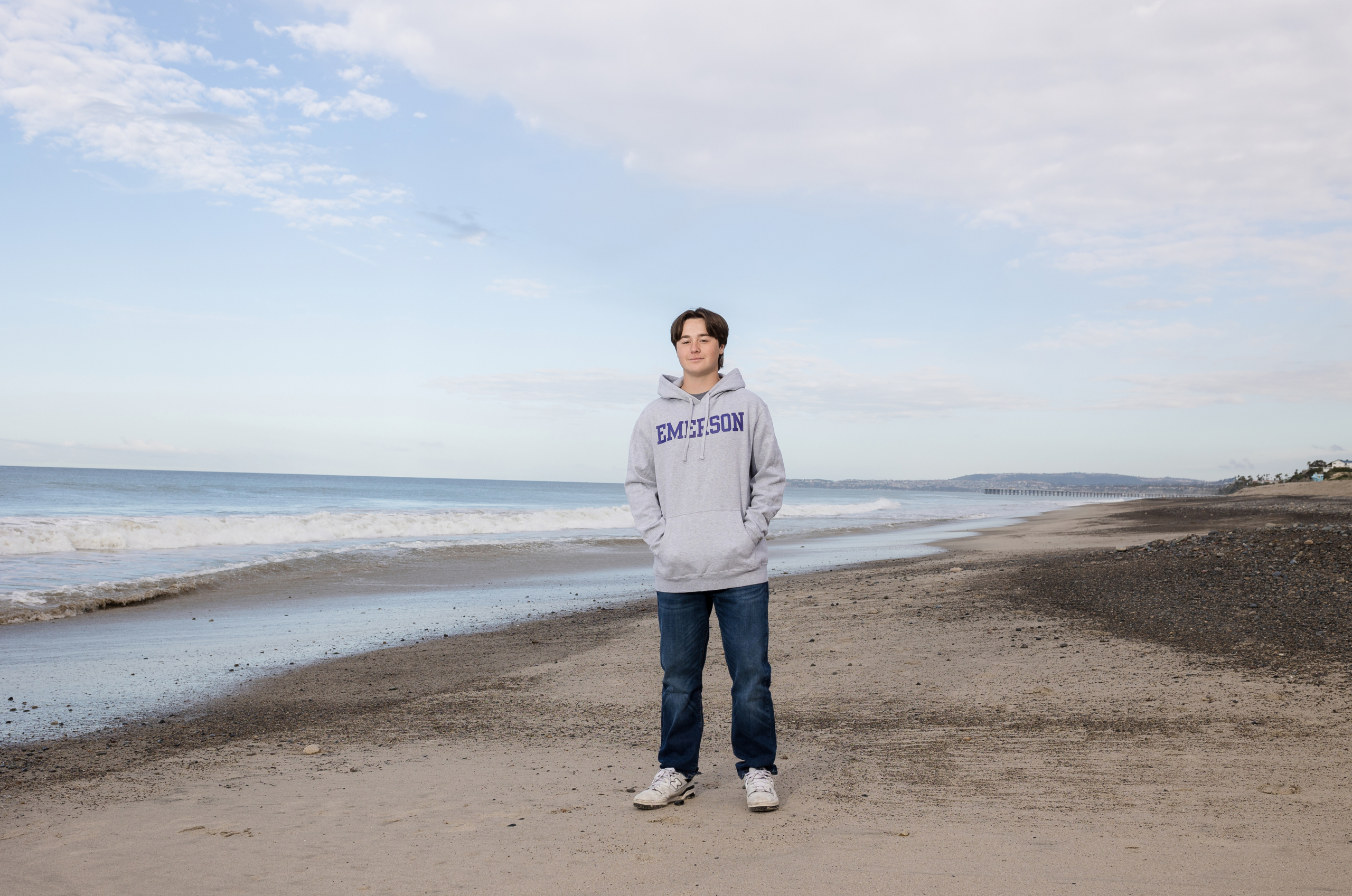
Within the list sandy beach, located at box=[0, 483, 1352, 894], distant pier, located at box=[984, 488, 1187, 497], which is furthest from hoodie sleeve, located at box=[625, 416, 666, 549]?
distant pier, located at box=[984, 488, 1187, 497]

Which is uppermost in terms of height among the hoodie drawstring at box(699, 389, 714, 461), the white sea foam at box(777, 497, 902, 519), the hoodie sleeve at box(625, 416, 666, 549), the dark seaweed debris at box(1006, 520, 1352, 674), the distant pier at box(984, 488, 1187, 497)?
the hoodie drawstring at box(699, 389, 714, 461)

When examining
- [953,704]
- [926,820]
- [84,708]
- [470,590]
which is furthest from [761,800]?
[470,590]

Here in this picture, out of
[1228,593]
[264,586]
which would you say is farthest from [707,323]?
[264,586]

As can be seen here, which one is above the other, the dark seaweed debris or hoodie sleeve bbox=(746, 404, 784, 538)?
hoodie sleeve bbox=(746, 404, 784, 538)

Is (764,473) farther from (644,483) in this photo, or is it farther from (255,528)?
(255,528)

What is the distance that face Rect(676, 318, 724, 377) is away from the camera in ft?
12.1

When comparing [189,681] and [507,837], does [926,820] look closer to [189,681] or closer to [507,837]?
[507,837]

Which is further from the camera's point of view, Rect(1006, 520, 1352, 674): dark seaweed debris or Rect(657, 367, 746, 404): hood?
Rect(1006, 520, 1352, 674): dark seaweed debris

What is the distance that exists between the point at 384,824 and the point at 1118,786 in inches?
125

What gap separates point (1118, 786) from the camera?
11.8ft

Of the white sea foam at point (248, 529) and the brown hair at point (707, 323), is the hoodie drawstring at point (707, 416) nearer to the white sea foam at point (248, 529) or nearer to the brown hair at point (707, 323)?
the brown hair at point (707, 323)

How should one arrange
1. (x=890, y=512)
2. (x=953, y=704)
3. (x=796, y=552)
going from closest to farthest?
(x=953, y=704), (x=796, y=552), (x=890, y=512)

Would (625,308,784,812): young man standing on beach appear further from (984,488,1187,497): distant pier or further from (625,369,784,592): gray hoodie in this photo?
(984,488,1187,497): distant pier

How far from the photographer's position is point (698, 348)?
145 inches
